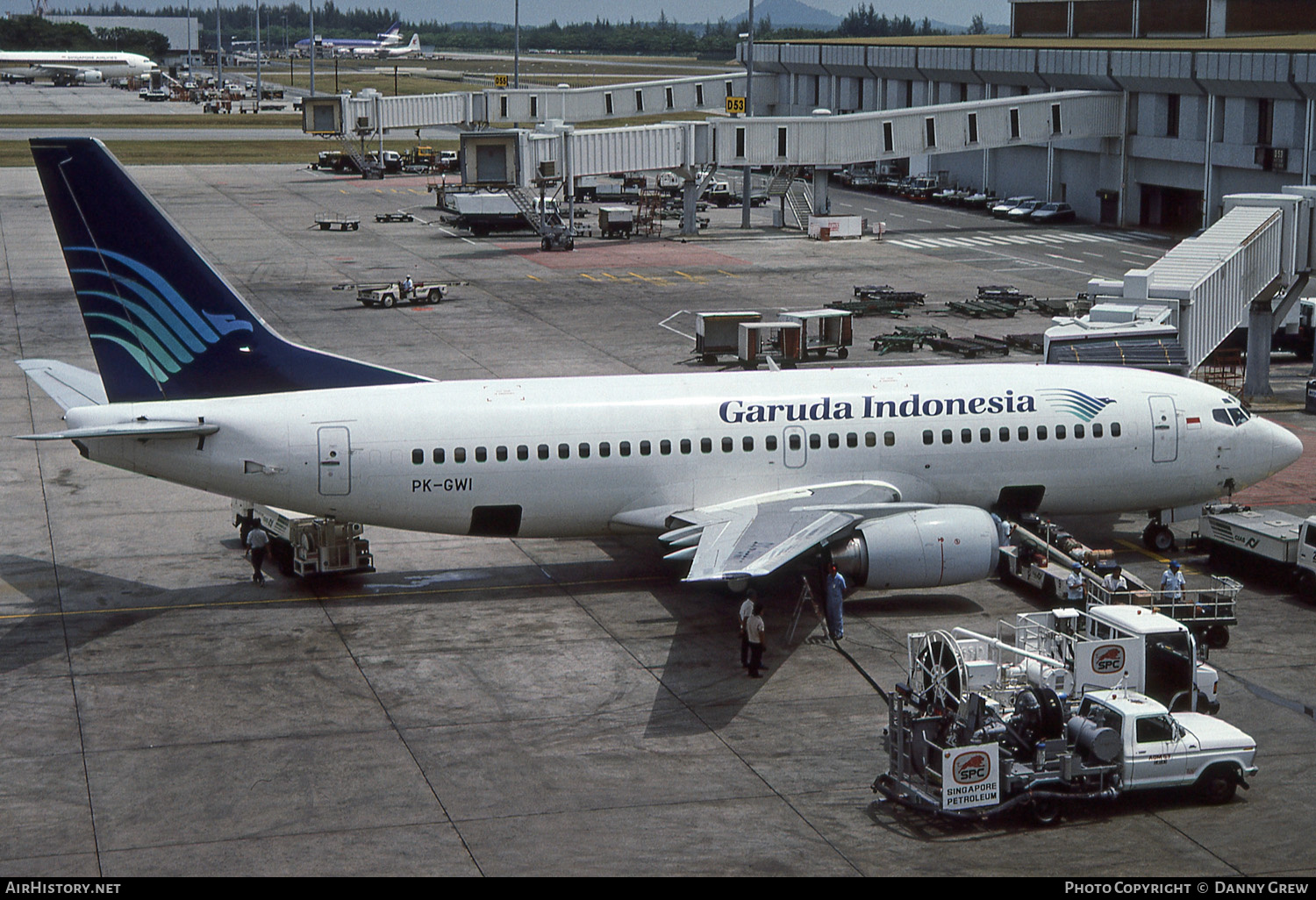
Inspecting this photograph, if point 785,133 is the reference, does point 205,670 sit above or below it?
below

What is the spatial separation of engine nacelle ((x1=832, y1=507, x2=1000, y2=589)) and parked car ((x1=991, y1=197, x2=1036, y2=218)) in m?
85.9

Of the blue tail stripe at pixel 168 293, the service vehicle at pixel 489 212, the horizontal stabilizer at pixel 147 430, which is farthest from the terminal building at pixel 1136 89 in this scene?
the horizontal stabilizer at pixel 147 430

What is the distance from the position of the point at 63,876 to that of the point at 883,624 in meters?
18.7

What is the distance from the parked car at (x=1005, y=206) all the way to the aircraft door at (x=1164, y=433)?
3138 inches

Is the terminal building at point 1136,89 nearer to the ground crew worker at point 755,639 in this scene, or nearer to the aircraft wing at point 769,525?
the aircraft wing at point 769,525

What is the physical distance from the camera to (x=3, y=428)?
5331 cm

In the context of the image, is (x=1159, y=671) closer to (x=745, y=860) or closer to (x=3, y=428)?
(x=745, y=860)

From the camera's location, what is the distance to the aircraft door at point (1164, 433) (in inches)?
1521

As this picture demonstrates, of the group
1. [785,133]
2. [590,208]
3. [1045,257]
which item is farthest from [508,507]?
[590,208]

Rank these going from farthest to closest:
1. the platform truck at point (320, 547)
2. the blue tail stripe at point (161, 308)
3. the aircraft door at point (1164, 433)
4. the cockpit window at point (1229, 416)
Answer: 1. the cockpit window at point (1229, 416)
2. the aircraft door at point (1164, 433)
3. the platform truck at point (320, 547)
4. the blue tail stripe at point (161, 308)

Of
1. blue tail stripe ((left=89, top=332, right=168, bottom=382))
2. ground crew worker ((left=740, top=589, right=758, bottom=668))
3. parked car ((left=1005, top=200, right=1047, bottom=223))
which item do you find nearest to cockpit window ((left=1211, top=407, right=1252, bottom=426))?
ground crew worker ((left=740, top=589, right=758, bottom=668))

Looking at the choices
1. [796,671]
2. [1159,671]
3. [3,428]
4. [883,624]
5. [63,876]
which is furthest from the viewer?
[3,428]

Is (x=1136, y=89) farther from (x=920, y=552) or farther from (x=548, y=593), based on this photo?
(x=548, y=593)

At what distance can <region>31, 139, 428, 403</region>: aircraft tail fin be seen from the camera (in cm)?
3453
